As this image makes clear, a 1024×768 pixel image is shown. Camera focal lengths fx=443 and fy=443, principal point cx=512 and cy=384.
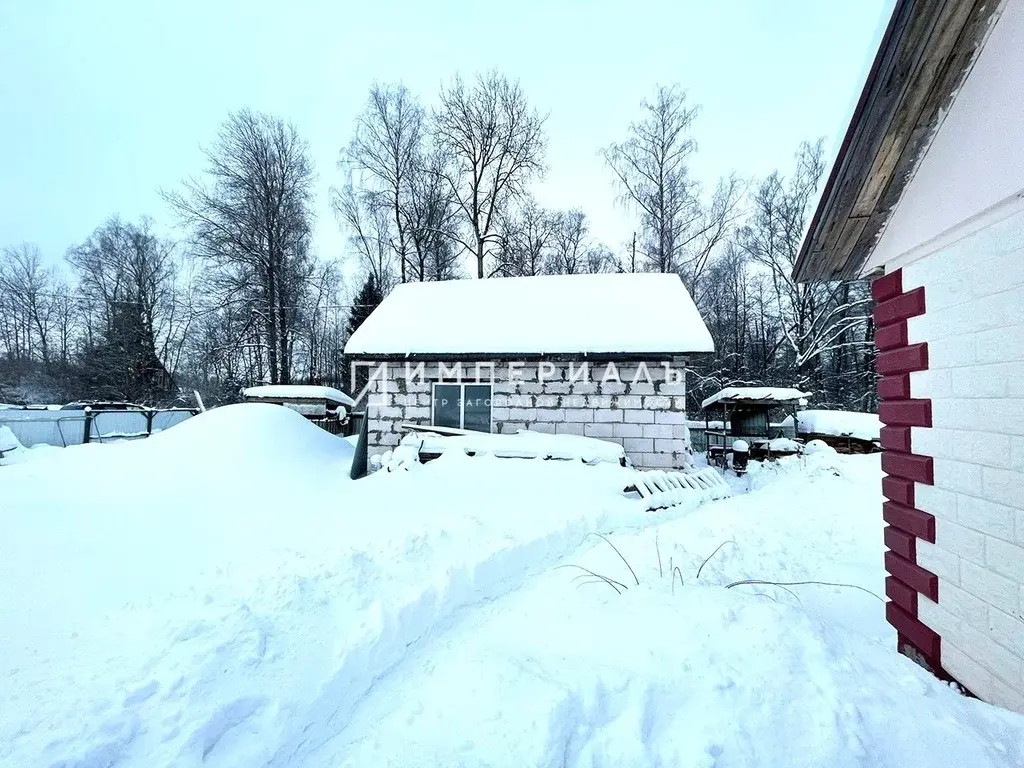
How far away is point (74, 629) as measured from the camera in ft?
9.07

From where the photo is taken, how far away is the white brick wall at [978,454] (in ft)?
6.98

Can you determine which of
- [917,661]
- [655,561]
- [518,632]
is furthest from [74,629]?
[917,661]

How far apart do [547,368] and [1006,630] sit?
739 cm

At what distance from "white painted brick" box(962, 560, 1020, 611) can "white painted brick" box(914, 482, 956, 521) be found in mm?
279

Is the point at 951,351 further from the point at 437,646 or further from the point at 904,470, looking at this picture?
the point at 437,646

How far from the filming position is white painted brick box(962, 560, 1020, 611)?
2.14 meters

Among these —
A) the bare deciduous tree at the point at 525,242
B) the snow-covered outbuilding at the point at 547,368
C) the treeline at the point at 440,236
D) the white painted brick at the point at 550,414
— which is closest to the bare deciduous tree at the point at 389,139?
the treeline at the point at 440,236

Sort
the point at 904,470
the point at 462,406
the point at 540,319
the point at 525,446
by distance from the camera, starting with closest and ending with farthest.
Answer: the point at 904,470 < the point at 525,446 < the point at 462,406 < the point at 540,319

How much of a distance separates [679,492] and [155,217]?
35.9 m

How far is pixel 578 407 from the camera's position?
9078 mm

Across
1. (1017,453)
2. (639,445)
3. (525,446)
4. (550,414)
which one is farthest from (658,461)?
(1017,453)

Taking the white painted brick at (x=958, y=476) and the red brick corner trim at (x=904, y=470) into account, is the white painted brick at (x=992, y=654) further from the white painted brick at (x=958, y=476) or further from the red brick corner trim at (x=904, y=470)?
the white painted brick at (x=958, y=476)

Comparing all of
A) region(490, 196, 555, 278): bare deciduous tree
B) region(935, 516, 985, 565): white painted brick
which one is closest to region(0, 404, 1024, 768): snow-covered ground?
region(935, 516, 985, 565): white painted brick

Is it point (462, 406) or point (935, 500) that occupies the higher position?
point (462, 406)
